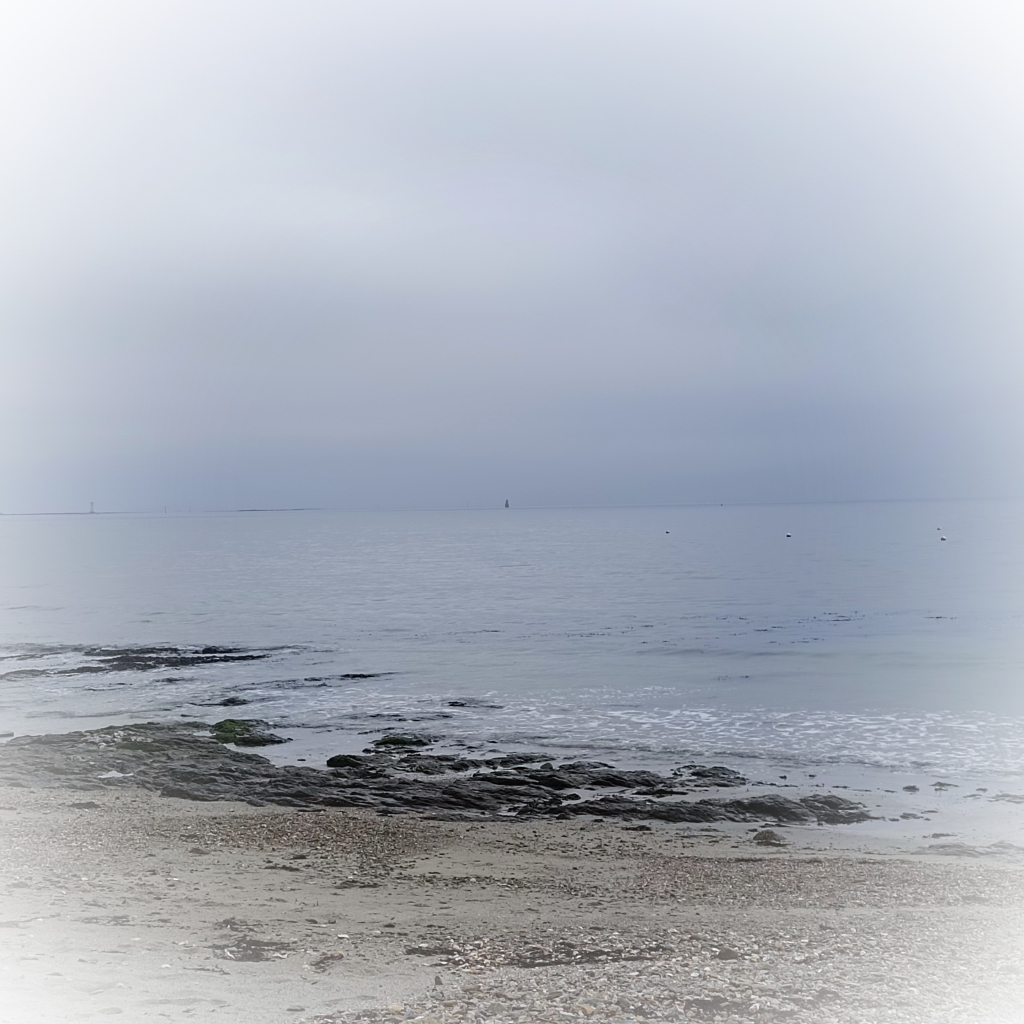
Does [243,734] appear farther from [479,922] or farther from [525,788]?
[479,922]

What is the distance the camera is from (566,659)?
1438 inches

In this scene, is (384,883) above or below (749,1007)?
below

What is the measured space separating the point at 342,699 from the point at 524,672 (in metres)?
7.51

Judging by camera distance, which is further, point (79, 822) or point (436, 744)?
point (436, 744)

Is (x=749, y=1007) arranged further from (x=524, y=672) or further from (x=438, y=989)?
(x=524, y=672)

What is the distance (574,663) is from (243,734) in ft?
50.4

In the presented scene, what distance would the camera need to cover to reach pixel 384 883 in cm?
1209

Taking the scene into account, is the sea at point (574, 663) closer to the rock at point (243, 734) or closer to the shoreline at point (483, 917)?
the rock at point (243, 734)

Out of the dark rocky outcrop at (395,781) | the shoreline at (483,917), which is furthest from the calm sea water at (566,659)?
the shoreline at (483,917)

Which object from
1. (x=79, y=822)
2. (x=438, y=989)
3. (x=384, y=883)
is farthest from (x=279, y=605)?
(x=438, y=989)

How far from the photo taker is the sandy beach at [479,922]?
769cm

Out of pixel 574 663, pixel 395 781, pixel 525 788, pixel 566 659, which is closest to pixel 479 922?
pixel 525 788

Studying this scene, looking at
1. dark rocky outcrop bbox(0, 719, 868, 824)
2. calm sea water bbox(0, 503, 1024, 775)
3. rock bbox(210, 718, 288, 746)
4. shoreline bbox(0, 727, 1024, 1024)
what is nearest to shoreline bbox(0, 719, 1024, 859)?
dark rocky outcrop bbox(0, 719, 868, 824)

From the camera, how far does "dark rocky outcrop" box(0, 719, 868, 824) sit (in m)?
16.5
